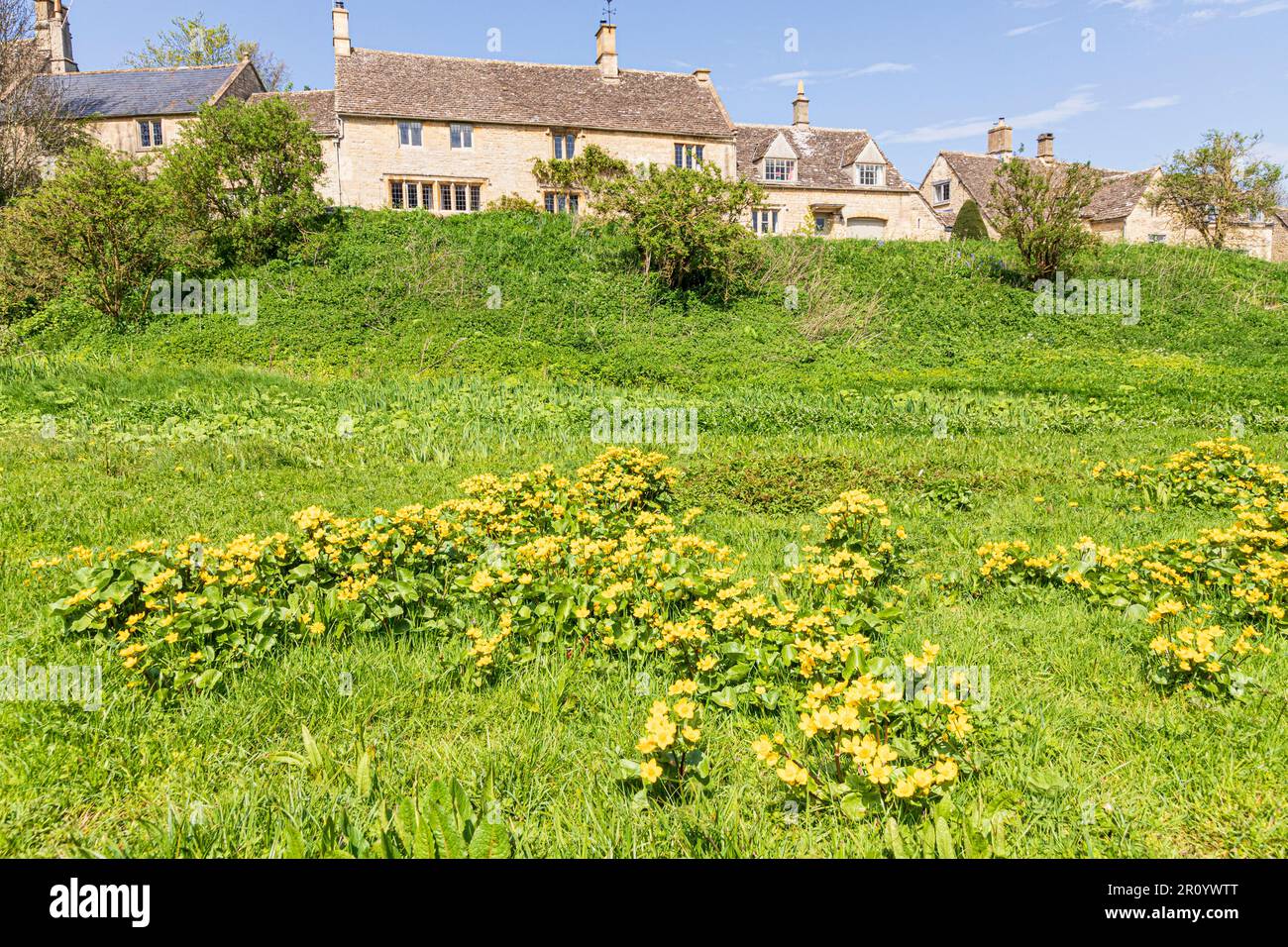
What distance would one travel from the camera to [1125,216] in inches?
1682

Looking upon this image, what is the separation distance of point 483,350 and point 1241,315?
81.5 feet

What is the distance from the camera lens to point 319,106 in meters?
34.0

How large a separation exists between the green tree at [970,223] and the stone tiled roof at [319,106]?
30.4 meters

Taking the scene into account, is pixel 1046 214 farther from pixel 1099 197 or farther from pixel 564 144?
pixel 1099 197

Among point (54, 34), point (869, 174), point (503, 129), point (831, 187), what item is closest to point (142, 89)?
point (54, 34)

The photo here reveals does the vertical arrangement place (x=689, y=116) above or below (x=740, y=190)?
above

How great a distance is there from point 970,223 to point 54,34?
49.4 m

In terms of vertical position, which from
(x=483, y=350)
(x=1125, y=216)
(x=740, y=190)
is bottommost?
(x=483, y=350)

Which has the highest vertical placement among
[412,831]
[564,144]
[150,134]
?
[150,134]

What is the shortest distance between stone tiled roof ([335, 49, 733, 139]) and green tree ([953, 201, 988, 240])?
12981 millimetres

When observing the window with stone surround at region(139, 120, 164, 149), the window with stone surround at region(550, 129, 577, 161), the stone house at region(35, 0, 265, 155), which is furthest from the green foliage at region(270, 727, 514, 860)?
the window with stone surround at region(139, 120, 164, 149)

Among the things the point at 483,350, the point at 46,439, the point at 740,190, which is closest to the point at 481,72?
the point at 740,190

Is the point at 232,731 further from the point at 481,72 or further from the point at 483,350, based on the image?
the point at 481,72
